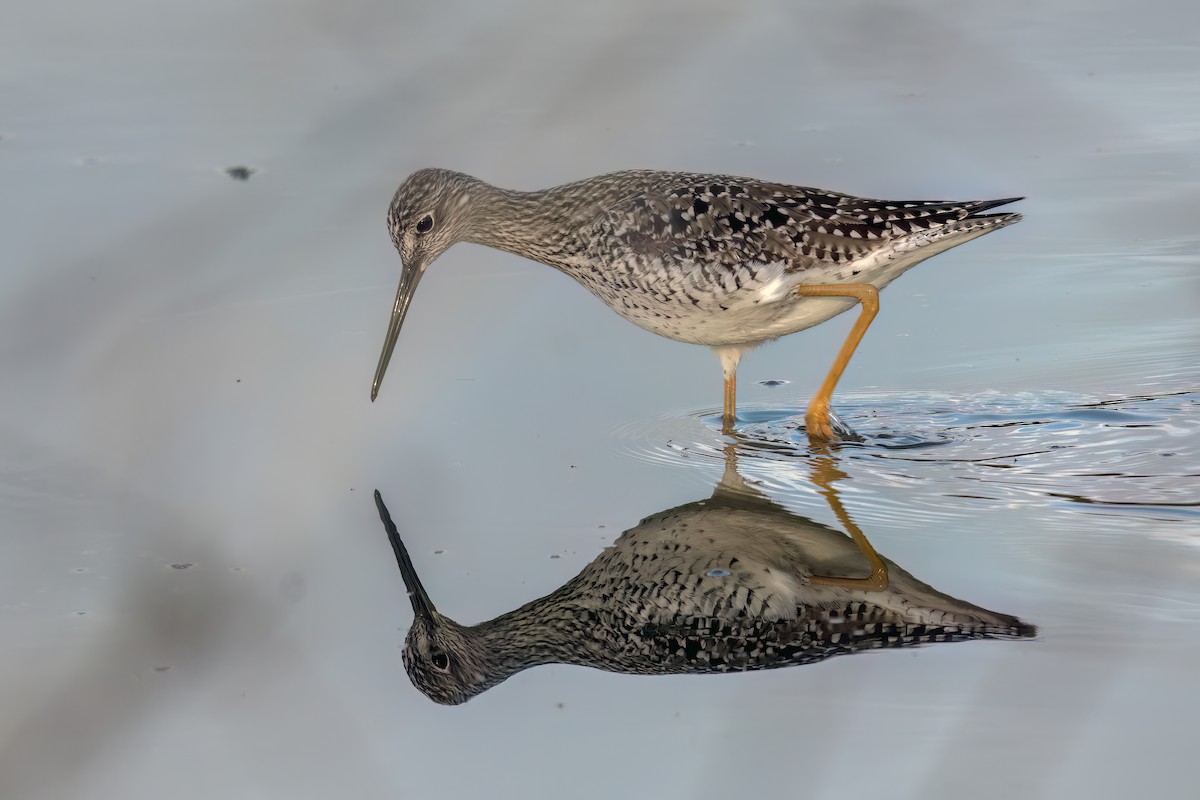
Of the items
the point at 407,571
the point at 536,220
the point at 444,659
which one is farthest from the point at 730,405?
the point at 444,659

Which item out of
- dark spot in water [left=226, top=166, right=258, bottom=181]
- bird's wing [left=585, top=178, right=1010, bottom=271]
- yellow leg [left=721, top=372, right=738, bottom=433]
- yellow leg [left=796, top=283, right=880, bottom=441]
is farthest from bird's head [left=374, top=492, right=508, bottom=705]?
dark spot in water [left=226, top=166, right=258, bottom=181]

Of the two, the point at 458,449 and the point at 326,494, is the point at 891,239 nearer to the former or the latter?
the point at 458,449

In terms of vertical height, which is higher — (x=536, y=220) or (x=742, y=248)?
(x=742, y=248)

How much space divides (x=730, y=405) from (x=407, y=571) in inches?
90.2

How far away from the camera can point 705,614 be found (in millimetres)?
5375

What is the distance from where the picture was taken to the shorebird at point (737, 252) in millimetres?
7523

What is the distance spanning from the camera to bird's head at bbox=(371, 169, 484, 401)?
809cm

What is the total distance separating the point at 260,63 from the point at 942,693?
8306 millimetres

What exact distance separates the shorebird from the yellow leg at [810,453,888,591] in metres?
0.53

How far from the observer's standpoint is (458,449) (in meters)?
6.80

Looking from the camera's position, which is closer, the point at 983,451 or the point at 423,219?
the point at 983,451

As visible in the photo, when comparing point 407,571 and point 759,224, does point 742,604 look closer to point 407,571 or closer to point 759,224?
point 407,571

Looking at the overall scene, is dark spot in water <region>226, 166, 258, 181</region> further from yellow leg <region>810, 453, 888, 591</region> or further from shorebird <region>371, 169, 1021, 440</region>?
yellow leg <region>810, 453, 888, 591</region>

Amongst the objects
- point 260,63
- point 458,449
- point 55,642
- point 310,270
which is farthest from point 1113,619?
point 260,63
